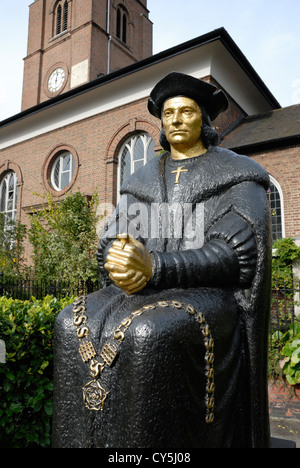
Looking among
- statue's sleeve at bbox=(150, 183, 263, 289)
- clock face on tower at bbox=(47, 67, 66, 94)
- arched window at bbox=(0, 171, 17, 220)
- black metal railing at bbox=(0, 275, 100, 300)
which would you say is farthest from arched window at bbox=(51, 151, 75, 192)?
statue's sleeve at bbox=(150, 183, 263, 289)

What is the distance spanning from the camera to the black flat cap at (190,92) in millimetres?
2162

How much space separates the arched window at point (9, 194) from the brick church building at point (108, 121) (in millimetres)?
51

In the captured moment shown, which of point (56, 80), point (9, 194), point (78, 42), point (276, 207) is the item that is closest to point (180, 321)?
point (276, 207)

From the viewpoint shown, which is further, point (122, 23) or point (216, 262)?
point (122, 23)

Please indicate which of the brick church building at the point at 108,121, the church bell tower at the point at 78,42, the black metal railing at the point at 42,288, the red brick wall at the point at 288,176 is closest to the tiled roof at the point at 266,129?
the brick church building at the point at 108,121

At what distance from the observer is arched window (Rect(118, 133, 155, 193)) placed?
1412cm

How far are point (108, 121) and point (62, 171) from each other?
3386 mm

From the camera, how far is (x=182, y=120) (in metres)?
2.21

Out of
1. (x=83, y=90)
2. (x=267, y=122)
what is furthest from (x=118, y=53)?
(x=267, y=122)

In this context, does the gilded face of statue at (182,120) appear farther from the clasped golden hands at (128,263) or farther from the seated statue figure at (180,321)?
the clasped golden hands at (128,263)

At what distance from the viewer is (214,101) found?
228cm

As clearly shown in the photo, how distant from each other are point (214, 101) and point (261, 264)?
A: 1.07 metres

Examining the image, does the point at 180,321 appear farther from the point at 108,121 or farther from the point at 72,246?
the point at 108,121
